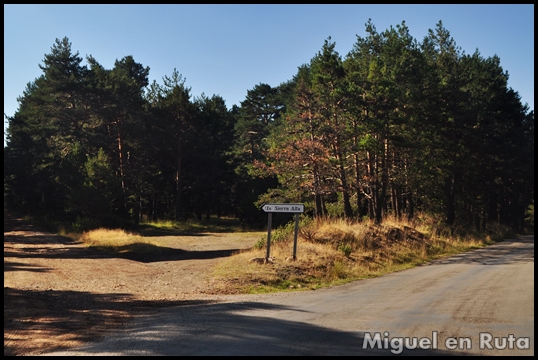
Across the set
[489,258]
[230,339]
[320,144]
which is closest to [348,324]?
[230,339]

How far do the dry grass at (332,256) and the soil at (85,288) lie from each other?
123 centimetres

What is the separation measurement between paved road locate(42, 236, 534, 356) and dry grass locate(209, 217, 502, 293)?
228cm

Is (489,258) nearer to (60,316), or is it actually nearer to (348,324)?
(348,324)

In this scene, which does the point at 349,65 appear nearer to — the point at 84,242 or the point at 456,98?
the point at 456,98

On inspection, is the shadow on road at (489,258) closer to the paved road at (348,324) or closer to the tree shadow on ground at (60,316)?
the paved road at (348,324)

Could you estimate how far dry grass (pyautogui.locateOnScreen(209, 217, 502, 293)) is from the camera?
16.0 meters

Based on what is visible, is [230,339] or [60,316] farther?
[60,316]

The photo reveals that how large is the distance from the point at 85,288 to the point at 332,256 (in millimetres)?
9065

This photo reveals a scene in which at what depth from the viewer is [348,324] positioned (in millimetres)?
8781

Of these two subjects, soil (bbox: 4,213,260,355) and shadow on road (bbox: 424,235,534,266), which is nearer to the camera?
soil (bbox: 4,213,260,355)

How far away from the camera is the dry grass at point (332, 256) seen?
1605 cm

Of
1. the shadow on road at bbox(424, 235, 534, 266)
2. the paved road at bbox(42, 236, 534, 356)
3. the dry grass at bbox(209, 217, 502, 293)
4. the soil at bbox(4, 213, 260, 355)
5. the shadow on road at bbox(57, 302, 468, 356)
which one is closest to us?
the shadow on road at bbox(57, 302, 468, 356)
